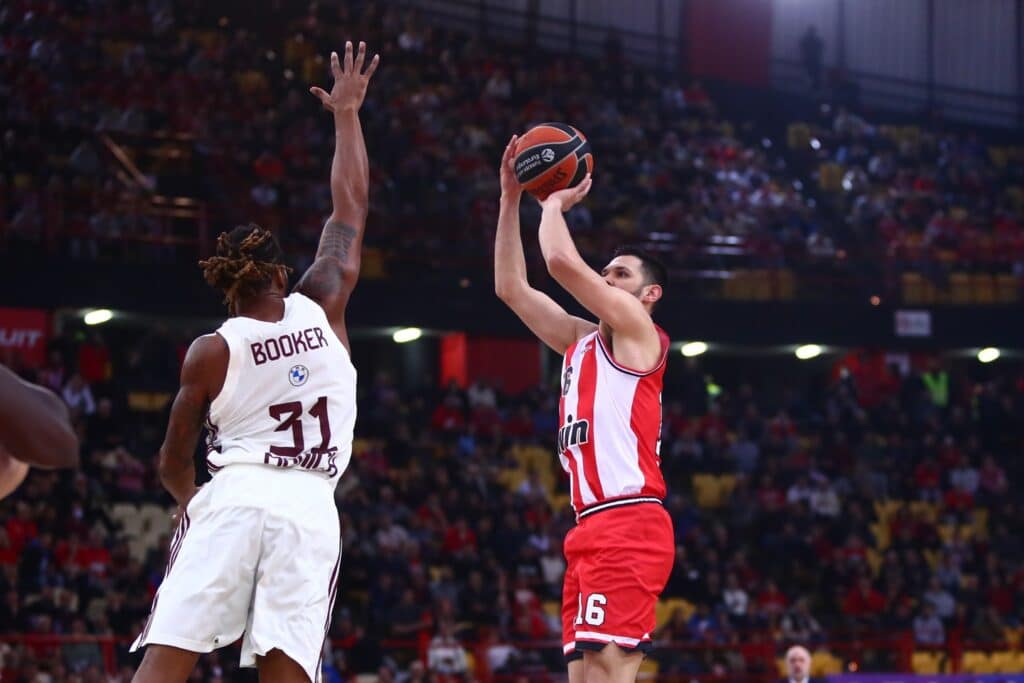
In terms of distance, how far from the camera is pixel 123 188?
19.9m

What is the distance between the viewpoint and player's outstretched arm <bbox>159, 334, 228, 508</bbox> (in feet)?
17.2

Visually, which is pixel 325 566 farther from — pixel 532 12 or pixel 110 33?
pixel 532 12

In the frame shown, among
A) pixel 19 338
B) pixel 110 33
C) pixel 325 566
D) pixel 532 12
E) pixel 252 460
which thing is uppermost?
pixel 532 12

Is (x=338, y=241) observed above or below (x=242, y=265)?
above

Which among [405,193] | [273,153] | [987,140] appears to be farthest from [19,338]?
[987,140]

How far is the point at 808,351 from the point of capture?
26.9 m

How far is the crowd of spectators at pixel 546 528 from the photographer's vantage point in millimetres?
15922

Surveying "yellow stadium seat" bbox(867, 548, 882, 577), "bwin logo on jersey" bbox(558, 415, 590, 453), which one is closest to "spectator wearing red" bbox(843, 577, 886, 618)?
"yellow stadium seat" bbox(867, 548, 882, 577)

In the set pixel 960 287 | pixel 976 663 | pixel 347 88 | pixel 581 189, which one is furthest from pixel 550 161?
pixel 960 287

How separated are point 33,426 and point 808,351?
2448 cm

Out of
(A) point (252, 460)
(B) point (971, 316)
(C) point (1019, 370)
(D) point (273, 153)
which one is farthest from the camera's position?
(C) point (1019, 370)

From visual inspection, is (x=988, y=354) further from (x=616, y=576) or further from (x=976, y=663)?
(x=616, y=576)

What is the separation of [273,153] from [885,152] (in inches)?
543

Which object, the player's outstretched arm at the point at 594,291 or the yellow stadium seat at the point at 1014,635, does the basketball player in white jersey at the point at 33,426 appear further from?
the yellow stadium seat at the point at 1014,635
